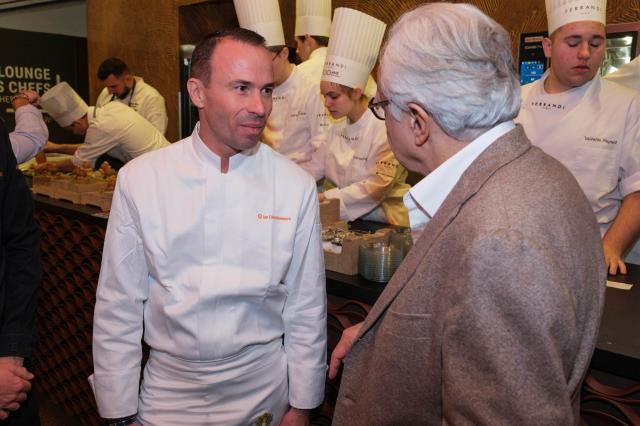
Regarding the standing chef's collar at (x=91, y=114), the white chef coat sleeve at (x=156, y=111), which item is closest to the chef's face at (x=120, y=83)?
the white chef coat sleeve at (x=156, y=111)

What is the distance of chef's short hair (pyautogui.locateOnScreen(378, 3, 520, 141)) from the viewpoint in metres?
0.86

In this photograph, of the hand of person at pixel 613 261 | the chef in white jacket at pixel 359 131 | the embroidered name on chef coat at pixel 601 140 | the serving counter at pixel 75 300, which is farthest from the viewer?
the chef in white jacket at pixel 359 131

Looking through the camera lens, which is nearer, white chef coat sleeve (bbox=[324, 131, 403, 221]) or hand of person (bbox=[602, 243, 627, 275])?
hand of person (bbox=[602, 243, 627, 275])

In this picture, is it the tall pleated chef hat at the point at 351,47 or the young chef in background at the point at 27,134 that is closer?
the young chef in background at the point at 27,134

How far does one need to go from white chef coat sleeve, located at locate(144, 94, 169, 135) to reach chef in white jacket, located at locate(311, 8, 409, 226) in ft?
10.8

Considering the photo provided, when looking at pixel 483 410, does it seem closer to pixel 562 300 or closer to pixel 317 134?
pixel 562 300

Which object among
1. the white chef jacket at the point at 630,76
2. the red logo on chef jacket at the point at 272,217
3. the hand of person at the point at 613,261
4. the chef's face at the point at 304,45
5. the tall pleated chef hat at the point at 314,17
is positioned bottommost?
the hand of person at the point at 613,261

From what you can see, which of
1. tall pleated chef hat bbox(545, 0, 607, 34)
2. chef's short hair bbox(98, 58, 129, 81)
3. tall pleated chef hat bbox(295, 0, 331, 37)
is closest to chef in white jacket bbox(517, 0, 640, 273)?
tall pleated chef hat bbox(545, 0, 607, 34)

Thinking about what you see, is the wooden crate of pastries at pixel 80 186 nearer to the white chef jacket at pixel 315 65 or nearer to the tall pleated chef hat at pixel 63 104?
the tall pleated chef hat at pixel 63 104

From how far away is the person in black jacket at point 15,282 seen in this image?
144cm

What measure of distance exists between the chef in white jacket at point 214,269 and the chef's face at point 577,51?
135 centimetres

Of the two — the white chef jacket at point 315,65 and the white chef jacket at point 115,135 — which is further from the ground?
the white chef jacket at point 315,65

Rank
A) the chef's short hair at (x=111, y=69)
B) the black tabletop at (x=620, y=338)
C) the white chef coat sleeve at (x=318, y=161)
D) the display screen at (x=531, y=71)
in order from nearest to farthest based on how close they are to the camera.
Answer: the black tabletop at (x=620, y=338), the white chef coat sleeve at (x=318, y=161), the display screen at (x=531, y=71), the chef's short hair at (x=111, y=69)

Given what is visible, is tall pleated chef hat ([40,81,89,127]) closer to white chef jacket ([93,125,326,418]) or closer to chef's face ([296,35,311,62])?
chef's face ([296,35,311,62])
